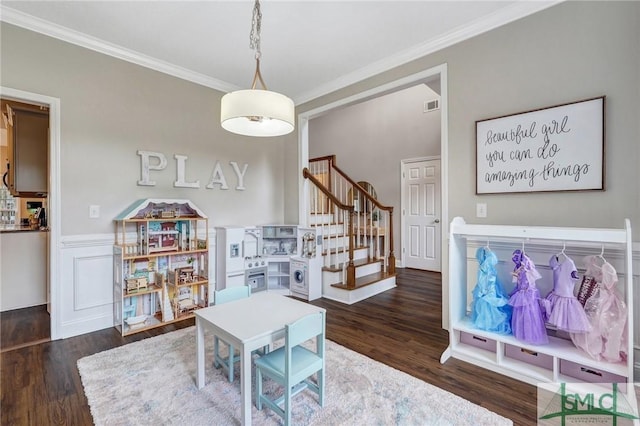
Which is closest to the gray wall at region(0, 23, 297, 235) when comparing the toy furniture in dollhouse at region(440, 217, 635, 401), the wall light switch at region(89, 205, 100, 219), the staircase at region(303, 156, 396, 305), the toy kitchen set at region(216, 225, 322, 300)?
the wall light switch at region(89, 205, 100, 219)

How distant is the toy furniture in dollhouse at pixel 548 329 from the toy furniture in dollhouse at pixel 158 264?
270 centimetres

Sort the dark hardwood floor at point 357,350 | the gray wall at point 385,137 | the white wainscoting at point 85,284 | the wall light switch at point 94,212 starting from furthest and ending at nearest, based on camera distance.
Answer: the gray wall at point 385,137 < the wall light switch at point 94,212 < the white wainscoting at point 85,284 < the dark hardwood floor at point 357,350

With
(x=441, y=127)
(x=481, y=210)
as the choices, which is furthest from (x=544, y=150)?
(x=441, y=127)

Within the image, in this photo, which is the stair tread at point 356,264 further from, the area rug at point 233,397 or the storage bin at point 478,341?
the storage bin at point 478,341

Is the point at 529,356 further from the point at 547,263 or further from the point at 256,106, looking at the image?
the point at 256,106

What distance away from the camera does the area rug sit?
1.71 metres

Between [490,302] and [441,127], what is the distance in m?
1.84

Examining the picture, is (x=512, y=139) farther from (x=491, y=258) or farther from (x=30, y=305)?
(x=30, y=305)

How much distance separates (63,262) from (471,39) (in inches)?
171

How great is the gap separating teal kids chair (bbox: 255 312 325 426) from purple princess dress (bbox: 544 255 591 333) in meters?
1.60

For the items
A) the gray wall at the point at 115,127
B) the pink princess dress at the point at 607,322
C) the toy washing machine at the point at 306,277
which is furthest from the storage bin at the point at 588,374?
the gray wall at the point at 115,127

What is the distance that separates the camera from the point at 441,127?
124 inches

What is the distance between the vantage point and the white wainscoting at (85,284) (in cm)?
282

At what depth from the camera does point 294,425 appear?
1.66 meters
